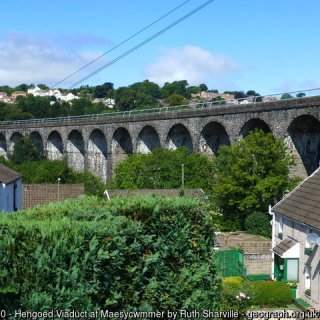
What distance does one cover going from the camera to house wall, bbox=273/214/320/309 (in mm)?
14703

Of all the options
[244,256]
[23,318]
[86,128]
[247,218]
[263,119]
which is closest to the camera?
[23,318]

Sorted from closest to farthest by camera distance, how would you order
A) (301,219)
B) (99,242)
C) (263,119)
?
(99,242)
(301,219)
(263,119)

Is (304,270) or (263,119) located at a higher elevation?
(263,119)

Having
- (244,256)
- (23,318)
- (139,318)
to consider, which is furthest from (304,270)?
(23,318)

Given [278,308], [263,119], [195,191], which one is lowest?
[278,308]

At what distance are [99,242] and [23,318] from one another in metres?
1.16

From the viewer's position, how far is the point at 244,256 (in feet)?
63.5

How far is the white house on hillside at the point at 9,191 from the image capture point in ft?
68.3

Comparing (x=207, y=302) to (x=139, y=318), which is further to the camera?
(x=207, y=302)

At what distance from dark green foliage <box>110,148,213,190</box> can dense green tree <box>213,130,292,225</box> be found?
23.4 ft

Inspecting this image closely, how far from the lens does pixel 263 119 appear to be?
27953mm

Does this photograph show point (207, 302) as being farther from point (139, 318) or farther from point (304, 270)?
point (304, 270)

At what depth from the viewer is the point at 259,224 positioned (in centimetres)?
2359

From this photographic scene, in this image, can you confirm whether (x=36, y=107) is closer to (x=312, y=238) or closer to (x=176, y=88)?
(x=176, y=88)
